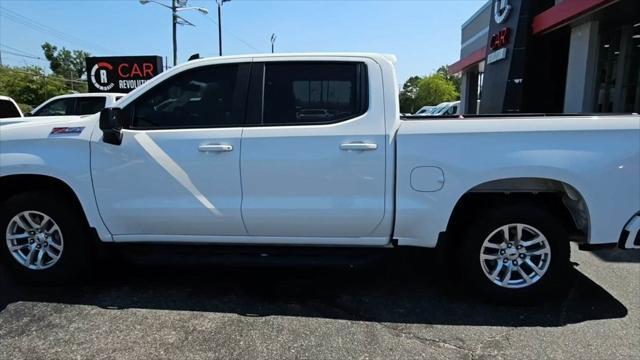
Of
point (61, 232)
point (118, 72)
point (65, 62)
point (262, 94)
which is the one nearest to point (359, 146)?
point (262, 94)

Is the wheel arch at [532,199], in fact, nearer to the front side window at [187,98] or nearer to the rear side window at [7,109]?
the front side window at [187,98]

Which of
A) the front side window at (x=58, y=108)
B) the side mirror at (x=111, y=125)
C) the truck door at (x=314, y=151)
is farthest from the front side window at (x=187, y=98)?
the front side window at (x=58, y=108)

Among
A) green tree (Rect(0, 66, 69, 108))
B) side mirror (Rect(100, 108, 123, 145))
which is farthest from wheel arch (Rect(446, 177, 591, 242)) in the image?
green tree (Rect(0, 66, 69, 108))

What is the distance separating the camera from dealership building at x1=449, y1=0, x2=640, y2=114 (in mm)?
13453

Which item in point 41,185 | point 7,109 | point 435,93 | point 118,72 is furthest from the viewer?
point 435,93

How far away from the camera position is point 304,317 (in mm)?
3775

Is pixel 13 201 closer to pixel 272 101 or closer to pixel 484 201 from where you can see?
pixel 272 101

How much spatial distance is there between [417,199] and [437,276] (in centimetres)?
119

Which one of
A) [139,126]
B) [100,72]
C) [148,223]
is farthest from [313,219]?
[100,72]

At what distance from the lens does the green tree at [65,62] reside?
103562mm

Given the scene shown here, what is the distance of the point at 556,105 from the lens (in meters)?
17.6

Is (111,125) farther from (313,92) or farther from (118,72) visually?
(118,72)

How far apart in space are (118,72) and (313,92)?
63.1 feet

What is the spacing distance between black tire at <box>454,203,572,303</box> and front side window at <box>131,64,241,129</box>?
227cm
